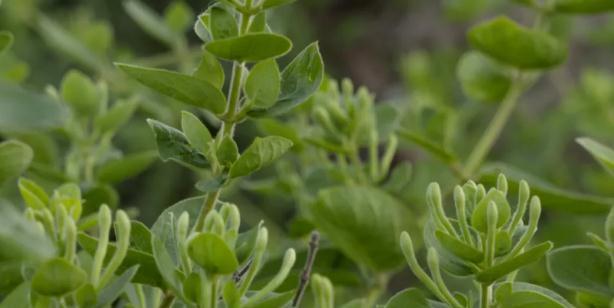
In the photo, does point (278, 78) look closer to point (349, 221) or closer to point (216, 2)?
point (216, 2)

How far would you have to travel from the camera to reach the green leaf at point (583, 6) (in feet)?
2.65

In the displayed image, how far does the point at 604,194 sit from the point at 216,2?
31.1 inches

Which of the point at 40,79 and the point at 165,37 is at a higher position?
the point at 165,37

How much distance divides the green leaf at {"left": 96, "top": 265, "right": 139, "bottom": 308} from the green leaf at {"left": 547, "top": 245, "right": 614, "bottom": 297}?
208 mm

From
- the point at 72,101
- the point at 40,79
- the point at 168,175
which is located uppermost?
the point at 72,101

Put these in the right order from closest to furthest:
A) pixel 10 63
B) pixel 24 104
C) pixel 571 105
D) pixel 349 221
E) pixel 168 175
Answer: pixel 24 104
pixel 349 221
pixel 10 63
pixel 571 105
pixel 168 175

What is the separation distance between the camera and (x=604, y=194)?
3.91 feet

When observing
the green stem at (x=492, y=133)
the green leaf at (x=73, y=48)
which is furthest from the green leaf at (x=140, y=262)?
the green leaf at (x=73, y=48)

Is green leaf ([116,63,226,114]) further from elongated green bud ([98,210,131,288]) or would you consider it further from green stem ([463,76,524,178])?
green stem ([463,76,524,178])

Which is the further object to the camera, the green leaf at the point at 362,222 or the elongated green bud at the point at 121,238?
the green leaf at the point at 362,222

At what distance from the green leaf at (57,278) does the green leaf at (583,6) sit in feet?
1.73

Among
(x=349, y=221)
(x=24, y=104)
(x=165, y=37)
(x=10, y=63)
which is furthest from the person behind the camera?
(x=165, y=37)

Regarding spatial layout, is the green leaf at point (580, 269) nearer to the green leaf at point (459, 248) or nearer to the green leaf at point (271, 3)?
the green leaf at point (459, 248)

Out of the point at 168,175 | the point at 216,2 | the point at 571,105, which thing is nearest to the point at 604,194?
the point at 571,105
